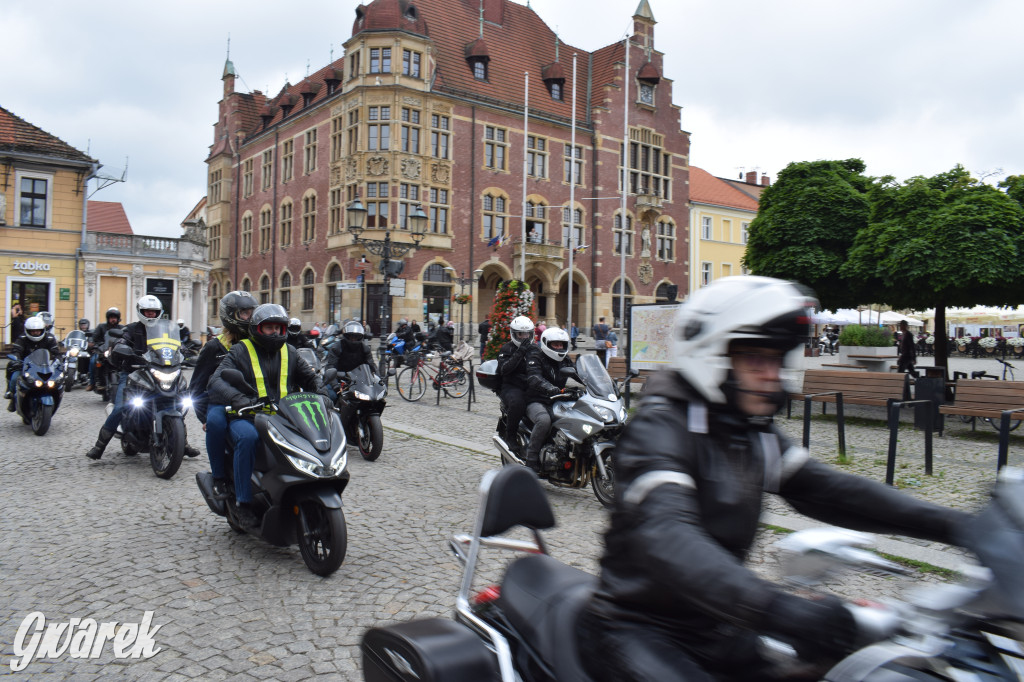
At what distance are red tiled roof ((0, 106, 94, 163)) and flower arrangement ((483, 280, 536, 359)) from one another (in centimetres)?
2430

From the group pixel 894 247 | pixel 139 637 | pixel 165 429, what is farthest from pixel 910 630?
pixel 894 247

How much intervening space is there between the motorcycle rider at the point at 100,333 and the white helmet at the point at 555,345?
29.1 ft

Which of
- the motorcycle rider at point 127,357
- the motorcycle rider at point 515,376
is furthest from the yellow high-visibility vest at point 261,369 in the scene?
the motorcycle rider at point 127,357

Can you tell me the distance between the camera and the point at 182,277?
124ft

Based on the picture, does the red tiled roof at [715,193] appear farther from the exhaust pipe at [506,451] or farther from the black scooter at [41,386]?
the exhaust pipe at [506,451]

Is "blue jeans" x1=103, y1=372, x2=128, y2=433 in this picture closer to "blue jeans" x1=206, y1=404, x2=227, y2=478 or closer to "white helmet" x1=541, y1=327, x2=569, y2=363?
"blue jeans" x1=206, y1=404, x2=227, y2=478

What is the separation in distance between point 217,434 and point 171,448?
2538 millimetres

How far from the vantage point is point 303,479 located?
4.39 metres

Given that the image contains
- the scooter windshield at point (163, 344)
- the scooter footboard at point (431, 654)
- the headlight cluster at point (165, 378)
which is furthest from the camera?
the scooter windshield at point (163, 344)

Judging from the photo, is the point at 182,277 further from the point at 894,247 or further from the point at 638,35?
the point at 894,247

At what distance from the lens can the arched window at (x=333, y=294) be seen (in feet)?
124

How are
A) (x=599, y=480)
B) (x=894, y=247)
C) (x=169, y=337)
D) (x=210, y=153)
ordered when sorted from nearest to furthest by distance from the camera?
(x=599, y=480), (x=169, y=337), (x=894, y=247), (x=210, y=153)

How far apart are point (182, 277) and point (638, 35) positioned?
30.1m

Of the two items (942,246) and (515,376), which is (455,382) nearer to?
(515,376)
